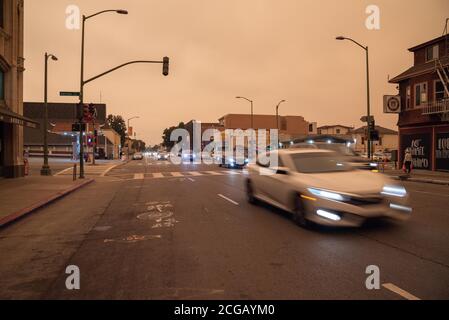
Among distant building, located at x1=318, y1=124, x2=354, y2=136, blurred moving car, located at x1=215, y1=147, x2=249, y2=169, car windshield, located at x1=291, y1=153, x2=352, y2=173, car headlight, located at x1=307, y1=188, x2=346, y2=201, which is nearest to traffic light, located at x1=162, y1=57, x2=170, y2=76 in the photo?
blurred moving car, located at x1=215, y1=147, x2=249, y2=169

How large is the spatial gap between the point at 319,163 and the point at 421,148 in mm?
24974

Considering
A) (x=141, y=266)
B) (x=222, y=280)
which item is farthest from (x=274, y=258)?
(x=141, y=266)

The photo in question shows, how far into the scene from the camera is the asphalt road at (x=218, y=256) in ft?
15.4

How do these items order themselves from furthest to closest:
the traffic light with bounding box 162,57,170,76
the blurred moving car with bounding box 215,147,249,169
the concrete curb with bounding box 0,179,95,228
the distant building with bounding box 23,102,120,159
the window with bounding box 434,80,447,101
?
the distant building with bounding box 23,102,120,159, the blurred moving car with bounding box 215,147,249,169, the window with bounding box 434,80,447,101, the traffic light with bounding box 162,57,170,76, the concrete curb with bounding box 0,179,95,228

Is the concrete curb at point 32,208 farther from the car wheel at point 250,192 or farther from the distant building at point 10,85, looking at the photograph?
the distant building at point 10,85

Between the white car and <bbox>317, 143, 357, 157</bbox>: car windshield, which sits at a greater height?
<bbox>317, 143, 357, 157</bbox>: car windshield

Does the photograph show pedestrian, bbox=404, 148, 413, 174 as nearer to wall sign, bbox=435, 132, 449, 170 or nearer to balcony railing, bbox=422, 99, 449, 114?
wall sign, bbox=435, 132, 449, 170

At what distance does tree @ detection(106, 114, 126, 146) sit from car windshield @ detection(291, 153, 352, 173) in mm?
131236

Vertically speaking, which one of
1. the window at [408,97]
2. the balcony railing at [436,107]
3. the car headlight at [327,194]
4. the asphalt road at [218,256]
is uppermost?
the window at [408,97]

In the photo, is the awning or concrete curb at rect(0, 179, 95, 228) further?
the awning

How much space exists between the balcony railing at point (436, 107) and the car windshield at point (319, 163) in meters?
21.2

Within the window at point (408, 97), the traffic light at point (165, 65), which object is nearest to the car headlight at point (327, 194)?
the traffic light at point (165, 65)

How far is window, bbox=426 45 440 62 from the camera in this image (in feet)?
96.8
